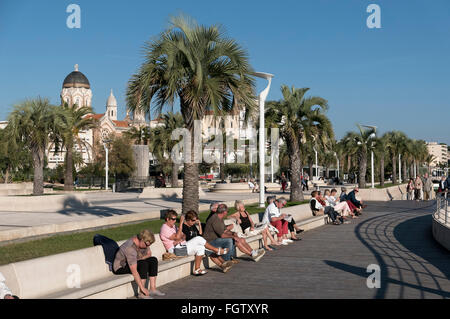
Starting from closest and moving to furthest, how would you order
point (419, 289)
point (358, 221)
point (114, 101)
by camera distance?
point (419, 289), point (358, 221), point (114, 101)

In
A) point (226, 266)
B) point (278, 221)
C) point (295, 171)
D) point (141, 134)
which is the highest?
point (141, 134)

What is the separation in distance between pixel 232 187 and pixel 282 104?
17.8 meters

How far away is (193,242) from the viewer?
Result: 8.94 meters

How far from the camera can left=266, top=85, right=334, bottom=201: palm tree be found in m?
24.2

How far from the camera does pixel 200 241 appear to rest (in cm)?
893

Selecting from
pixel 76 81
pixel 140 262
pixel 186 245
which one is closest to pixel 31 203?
pixel 186 245

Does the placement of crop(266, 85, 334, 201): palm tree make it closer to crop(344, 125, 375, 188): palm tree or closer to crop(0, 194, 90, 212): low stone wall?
crop(0, 194, 90, 212): low stone wall

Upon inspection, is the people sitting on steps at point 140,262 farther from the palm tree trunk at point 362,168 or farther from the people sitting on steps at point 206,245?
the palm tree trunk at point 362,168

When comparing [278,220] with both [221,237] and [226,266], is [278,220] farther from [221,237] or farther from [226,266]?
[226,266]

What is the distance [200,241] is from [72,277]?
9.05 feet

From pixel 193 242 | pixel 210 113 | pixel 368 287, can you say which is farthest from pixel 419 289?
pixel 210 113

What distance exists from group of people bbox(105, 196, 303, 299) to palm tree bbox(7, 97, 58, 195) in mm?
15153

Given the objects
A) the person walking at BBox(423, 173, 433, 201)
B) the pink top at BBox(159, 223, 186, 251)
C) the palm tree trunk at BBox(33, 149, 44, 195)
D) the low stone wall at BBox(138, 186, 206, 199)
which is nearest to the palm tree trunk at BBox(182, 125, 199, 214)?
the pink top at BBox(159, 223, 186, 251)
